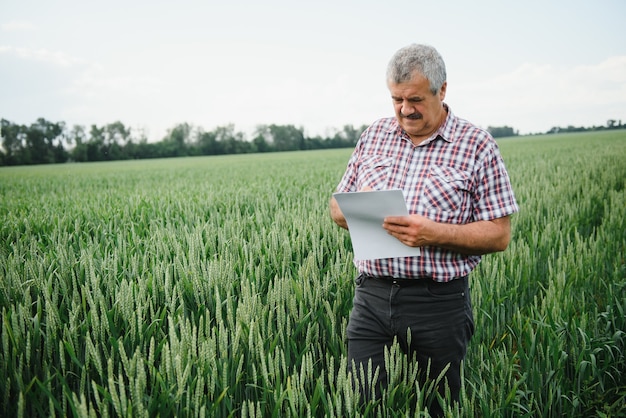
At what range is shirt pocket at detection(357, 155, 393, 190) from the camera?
195cm

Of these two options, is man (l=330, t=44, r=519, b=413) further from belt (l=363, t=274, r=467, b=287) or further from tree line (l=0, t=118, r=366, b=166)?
tree line (l=0, t=118, r=366, b=166)

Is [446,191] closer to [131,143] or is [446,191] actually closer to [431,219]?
[431,219]

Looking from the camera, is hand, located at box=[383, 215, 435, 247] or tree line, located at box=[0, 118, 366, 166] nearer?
hand, located at box=[383, 215, 435, 247]

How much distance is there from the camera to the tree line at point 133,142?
2105 inches

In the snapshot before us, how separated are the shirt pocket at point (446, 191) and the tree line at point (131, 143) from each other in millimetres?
61186

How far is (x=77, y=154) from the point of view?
54.9 metres

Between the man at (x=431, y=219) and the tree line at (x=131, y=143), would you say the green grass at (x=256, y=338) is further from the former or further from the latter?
the tree line at (x=131, y=143)

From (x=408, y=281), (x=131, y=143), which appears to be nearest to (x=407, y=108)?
(x=408, y=281)

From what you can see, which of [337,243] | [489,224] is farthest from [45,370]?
[337,243]

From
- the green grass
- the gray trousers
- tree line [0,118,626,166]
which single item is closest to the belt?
the gray trousers

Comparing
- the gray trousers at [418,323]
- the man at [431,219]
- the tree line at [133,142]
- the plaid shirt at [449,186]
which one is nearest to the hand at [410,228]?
the man at [431,219]

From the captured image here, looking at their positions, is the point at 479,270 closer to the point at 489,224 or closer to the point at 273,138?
the point at 489,224

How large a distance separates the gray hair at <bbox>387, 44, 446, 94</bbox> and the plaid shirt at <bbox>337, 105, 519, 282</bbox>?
21 centimetres

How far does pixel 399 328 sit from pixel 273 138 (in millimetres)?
79609
